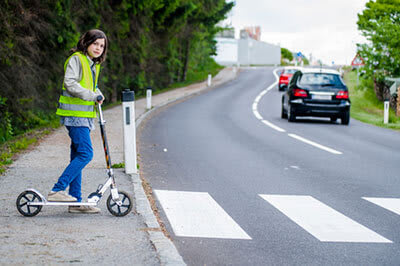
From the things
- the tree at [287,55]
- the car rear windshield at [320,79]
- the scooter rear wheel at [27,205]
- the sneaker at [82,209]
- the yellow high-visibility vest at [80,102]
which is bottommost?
the tree at [287,55]

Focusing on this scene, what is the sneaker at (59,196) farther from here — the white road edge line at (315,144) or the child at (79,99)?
the white road edge line at (315,144)

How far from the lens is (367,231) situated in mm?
5875

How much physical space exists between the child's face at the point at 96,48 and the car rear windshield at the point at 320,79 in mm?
14132

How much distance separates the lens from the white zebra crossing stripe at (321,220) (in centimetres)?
564

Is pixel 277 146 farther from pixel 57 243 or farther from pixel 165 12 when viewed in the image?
pixel 165 12

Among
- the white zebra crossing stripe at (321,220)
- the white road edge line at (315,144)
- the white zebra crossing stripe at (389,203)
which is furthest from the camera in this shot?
the white road edge line at (315,144)

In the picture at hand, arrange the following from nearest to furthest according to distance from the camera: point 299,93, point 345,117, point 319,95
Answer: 1. point 319,95
2. point 299,93
3. point 345,117

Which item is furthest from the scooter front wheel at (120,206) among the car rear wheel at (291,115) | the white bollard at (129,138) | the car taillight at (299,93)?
the car rear wheel at (291,115)

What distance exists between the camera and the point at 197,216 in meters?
6.43

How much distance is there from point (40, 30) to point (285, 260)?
1284 cm

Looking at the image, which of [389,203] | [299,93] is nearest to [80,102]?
[389,203]

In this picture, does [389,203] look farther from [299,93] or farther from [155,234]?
[299,93]

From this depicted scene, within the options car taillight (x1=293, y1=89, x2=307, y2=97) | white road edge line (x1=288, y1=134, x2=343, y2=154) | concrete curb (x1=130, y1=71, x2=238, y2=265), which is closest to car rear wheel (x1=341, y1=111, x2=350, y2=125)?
car taillight (x1=293, y1=89, x2=307, y2=97)

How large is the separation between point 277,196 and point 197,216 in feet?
5.14
